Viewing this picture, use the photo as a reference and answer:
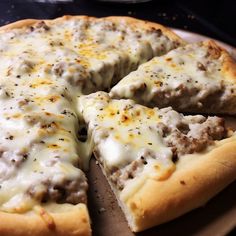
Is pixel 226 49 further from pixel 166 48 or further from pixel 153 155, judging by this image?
pixel 153 155

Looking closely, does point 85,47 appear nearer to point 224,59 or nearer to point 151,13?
point 224,59

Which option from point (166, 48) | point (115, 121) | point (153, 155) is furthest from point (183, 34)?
point (153, 155)

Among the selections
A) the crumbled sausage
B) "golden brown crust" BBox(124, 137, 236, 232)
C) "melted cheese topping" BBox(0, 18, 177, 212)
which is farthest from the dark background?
the crumbled sausage

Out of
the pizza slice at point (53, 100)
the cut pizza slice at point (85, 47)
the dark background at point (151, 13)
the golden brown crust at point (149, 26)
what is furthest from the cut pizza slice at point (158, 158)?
the dark background at point (151, 13)

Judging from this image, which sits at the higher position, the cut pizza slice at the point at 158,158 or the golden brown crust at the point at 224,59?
the golden brown crust at the point at 224,59

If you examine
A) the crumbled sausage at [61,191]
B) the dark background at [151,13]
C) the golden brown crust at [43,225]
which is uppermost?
the crumbled sausage at [61,191]

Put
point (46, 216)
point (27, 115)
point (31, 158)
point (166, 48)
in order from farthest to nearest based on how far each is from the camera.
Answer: point (166, 48) → point (27, 115) → point (31, 158) → point (46, 216)

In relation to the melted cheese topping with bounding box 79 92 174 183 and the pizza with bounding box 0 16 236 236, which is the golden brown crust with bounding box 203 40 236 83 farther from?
the melted cheese topping with bounding box 79 92 174 183

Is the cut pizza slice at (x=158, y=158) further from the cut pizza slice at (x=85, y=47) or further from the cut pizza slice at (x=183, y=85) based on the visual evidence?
the cut pizza slice at (x=85, y=47)
